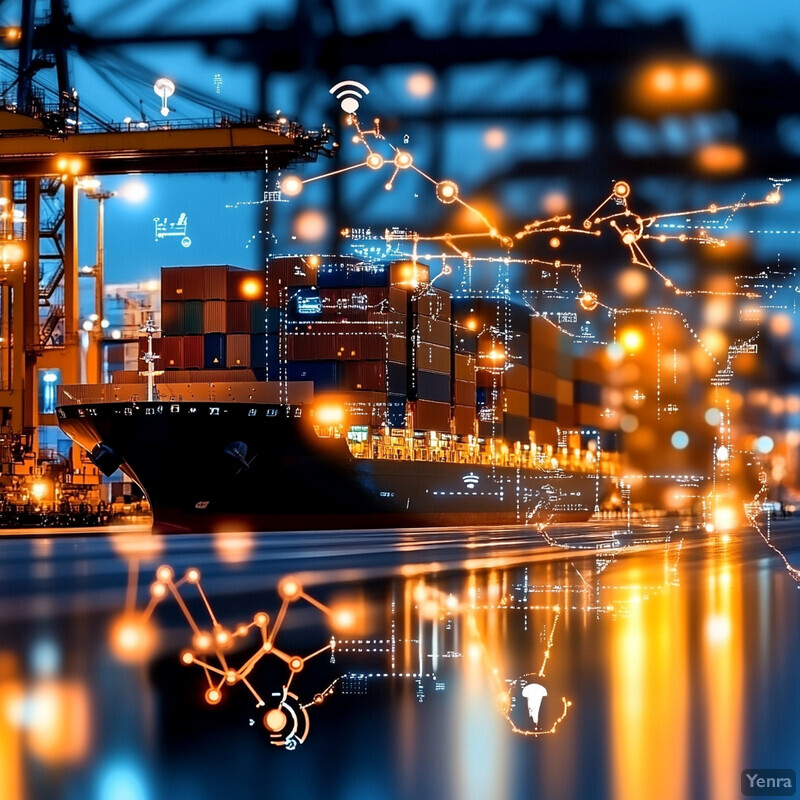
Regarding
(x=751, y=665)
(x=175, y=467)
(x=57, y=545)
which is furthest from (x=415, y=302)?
(x=751, y=665)

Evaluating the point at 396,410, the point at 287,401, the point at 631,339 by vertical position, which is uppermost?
the point at 287,401

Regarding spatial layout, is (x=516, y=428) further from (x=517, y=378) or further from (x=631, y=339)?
(x=631, y=339)

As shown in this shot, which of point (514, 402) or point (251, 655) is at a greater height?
point (514, 402)

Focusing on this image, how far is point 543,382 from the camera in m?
57.8

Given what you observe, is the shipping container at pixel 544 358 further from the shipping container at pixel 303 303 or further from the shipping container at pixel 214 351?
the shipping container at pixel 214 351

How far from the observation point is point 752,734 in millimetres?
7059

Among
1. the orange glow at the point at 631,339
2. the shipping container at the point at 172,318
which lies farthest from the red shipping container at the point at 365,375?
the orange glow at the point at 631,339

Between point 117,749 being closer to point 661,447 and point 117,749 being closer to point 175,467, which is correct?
point 661,447

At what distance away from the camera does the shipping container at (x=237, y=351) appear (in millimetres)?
46062

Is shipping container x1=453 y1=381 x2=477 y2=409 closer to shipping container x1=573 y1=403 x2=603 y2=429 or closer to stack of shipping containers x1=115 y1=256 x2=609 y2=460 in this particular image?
stack of shipping containers x1=115 y1=256 x2=609 y2=460

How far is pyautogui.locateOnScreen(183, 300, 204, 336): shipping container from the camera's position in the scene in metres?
46.3

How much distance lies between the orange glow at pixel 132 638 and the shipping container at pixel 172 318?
108 ft

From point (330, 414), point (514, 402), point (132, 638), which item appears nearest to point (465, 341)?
point (514, 402)

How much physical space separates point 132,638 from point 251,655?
6.08ft
